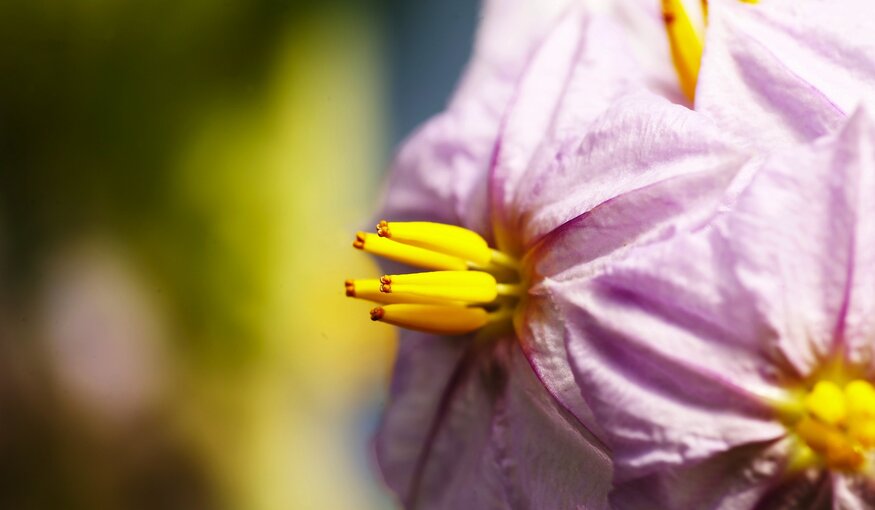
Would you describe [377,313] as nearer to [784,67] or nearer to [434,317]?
[434,317]

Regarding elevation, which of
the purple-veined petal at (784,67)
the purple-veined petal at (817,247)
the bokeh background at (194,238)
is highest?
the purple-veined petal at (784,67)

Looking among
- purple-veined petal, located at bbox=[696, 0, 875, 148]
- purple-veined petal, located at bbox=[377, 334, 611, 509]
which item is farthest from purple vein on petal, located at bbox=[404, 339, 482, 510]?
purple-veined petal, located at bbox=[696, 0, 875, 148]

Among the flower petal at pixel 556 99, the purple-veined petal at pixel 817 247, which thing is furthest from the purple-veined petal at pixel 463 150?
the purple-veined petal at pixel 817 247

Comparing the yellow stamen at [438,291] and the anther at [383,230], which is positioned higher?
the anther at [383,230]

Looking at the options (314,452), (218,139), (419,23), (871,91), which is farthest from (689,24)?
(314,452)

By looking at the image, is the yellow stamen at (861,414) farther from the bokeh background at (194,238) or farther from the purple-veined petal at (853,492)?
the bokeh background at (194,238)
